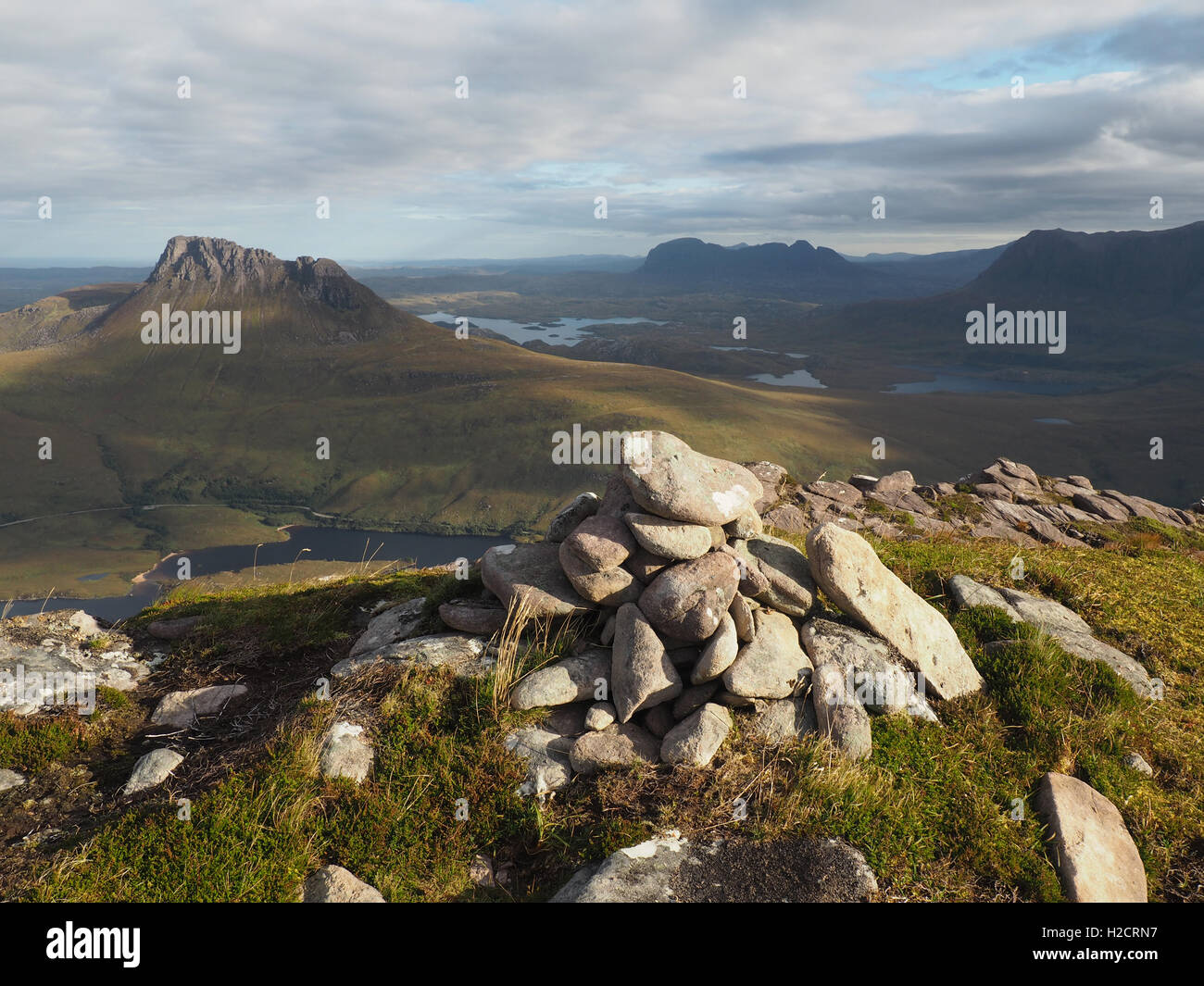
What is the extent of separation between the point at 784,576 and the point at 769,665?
1727 millimetres

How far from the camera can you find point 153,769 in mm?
8852

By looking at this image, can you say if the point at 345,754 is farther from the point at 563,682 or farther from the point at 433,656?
the point at 563,682

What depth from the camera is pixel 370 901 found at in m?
7.09

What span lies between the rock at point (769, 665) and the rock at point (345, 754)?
4893 millimetres

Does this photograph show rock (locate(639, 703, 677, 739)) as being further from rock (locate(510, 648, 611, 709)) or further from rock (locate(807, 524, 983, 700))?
rock (locate(807, 524, 983, 700))

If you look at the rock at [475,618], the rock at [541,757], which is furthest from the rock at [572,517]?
the rock at [541,757]

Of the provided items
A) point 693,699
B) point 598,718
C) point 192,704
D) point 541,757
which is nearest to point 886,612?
point 693,699

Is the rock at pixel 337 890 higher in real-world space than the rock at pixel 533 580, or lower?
lower

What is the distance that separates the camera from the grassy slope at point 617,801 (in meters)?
7.43

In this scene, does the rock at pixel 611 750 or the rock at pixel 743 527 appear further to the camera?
the rock at pixel 743 527

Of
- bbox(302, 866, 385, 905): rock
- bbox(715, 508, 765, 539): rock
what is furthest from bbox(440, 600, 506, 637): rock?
bbox(715, 508, 765, 539): rock

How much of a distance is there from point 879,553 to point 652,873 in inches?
377

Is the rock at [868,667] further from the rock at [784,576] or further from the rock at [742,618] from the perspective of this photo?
the rock at [742,618]
